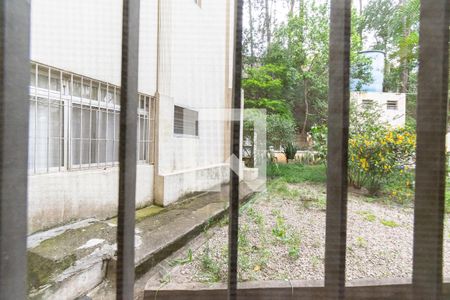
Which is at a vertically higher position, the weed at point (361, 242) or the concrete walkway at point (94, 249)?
the weed at point (361, 242)

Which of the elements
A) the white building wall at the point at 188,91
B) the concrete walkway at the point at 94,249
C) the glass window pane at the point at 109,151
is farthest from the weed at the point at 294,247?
the glass window pane at the point at 109,151

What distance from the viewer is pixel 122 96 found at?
325mm

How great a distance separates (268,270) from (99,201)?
1.36 m

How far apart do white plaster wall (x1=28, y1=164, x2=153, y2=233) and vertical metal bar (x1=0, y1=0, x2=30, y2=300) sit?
131cm

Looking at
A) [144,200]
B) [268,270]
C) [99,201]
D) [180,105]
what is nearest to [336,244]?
[268,270]

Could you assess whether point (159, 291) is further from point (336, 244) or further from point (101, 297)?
point (336, 244)

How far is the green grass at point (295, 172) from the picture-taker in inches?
35.0

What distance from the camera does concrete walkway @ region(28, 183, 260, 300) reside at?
3.66 feet

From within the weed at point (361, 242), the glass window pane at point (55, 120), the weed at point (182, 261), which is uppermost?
the glass window pane at point (55, 120)

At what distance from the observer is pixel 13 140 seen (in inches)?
12.2

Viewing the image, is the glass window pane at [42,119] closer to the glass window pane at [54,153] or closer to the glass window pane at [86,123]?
the glass window pane at [54,153]

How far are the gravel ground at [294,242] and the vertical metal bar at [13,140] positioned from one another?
2.75ft

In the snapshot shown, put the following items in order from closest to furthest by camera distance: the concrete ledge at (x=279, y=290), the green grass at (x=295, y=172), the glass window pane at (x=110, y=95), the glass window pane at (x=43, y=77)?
the concrete ledge at (x=279, y=290) < the green grass at (x=295, y=172) < the glass window pane at (x=43, y=77) < the glass window pane at (x=110, y=95)

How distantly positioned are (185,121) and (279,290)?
2.12 m
